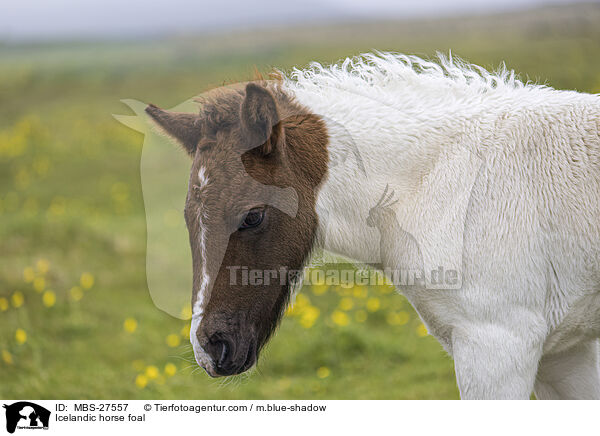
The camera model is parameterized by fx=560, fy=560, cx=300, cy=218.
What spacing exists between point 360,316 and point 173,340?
87.0 inches

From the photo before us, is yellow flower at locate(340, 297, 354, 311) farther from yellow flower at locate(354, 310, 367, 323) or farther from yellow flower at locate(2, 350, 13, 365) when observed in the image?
yellow flower at locate(2, 350, 13, 365)

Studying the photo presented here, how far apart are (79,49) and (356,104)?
42936 millimetres

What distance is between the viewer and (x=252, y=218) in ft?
9.53

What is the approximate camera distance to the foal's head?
286cm

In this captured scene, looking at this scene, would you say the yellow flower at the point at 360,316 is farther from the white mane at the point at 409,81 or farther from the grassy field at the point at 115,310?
the white mane at the point at 409,81

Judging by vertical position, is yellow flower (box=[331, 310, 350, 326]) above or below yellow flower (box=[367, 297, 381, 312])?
above

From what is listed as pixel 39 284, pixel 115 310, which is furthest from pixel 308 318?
pixel 39 284

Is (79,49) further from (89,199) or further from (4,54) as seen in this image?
(89,199)

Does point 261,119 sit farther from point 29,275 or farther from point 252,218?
point 29,275

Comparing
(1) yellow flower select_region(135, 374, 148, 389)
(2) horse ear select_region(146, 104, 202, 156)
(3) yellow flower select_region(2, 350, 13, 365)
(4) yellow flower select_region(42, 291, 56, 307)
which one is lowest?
(4) yellow flower select_region(42, 291, 56, 307)

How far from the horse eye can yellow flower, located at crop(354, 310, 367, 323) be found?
408cm
